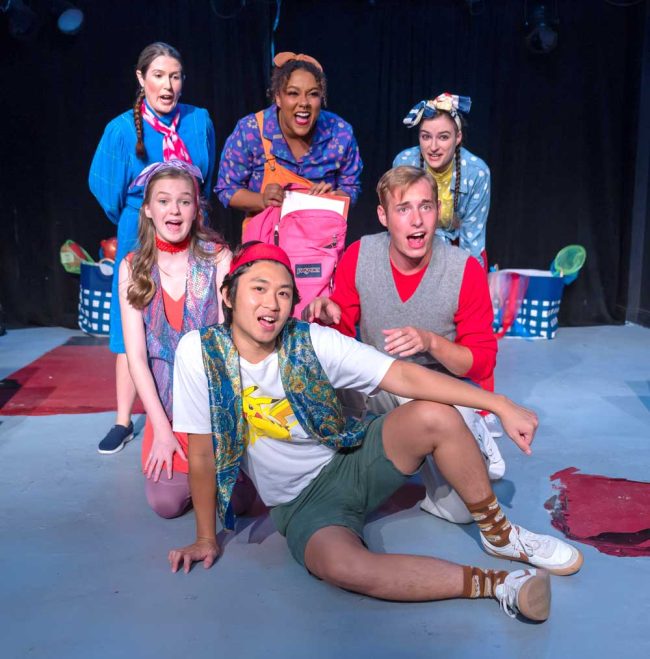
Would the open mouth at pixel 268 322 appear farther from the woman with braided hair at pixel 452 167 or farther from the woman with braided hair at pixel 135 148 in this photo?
the woman with braided hair at pixel 452 167

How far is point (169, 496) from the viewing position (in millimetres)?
2344

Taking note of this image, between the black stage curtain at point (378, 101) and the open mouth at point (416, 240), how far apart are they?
3212mm

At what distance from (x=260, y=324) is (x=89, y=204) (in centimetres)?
393

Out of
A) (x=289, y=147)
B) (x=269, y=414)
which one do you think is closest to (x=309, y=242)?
(x=289, y=147)

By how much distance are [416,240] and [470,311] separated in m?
0.27

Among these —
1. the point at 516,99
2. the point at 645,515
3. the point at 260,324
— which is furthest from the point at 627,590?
the point at 516,99

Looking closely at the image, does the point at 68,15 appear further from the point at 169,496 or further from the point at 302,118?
the point at 169,496

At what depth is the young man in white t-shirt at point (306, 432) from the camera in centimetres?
196

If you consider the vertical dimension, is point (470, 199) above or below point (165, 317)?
above

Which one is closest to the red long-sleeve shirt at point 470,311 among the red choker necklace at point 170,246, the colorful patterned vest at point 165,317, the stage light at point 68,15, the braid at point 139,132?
the colorful patterned vest at point 165,317

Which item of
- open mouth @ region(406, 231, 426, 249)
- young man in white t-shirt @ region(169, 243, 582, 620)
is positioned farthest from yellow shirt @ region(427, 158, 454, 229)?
young man in white t-shirt @ region(169, 243, 582, 620)

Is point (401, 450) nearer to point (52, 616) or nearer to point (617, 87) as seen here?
point (52, 616)

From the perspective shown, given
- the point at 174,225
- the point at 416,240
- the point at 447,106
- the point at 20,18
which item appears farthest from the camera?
the point at 20,18

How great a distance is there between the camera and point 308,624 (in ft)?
5.85
